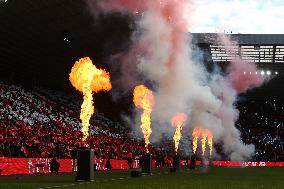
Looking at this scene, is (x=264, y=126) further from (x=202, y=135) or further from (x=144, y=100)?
(x=144, y=100)

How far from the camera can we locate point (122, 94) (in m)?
78.8

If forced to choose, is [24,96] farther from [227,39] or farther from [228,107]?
[228,107]

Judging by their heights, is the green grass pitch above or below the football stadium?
below

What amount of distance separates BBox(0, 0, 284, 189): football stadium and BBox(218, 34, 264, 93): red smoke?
0.22 m

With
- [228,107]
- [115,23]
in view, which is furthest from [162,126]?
A: [115,23]

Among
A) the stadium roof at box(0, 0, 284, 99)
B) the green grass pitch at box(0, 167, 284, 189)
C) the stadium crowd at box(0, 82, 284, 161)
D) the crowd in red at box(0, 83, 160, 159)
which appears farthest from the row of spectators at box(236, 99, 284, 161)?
the green grass pitch at box(0, 167, 284, 189)

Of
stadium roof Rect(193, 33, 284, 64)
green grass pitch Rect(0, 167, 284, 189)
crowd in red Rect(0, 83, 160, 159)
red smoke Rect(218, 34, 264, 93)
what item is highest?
stadium roof Rect(193, 33, 284, 64)

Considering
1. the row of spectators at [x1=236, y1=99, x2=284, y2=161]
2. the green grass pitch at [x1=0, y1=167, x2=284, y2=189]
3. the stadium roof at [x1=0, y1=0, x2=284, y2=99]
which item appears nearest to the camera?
the green grass pitch at [x1=0, y1=167, x2=284, y2=189]

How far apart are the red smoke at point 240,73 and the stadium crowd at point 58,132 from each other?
11.6 meters

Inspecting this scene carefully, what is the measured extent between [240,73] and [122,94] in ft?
60.9

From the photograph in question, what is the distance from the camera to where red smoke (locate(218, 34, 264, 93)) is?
74062mm

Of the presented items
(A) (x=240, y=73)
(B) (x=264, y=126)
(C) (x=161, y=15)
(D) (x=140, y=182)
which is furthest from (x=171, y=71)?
(B) (x=264, y=126)

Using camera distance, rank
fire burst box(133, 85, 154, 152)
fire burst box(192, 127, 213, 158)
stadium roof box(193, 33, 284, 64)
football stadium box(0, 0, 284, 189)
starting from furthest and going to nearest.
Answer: stadium roof box(193, 33, 284, 64)
fire burst box(192, 127, 213, 158)
fire burst box(133, 85, 154, 152)
football stadium box(0, 0, 284, 189)

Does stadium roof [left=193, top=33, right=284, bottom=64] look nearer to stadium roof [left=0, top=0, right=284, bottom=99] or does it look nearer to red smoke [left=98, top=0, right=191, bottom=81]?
stadium roof [left=0, top=0, right=284, bottom=99]
